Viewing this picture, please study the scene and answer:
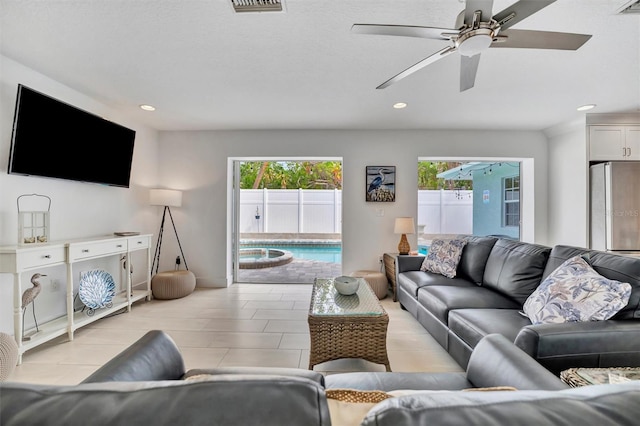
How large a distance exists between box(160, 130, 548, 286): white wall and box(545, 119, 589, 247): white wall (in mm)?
116

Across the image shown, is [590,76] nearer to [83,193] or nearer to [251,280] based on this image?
[251,280]

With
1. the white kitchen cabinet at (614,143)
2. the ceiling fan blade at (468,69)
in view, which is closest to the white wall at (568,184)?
the white kitchen cabinet at (614,143)

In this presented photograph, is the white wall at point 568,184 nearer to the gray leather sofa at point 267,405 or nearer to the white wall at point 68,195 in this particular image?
the gray leather sofa at point 267,405

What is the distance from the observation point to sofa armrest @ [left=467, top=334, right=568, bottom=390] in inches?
35.3

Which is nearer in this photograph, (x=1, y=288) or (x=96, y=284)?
(x=1, y=288)

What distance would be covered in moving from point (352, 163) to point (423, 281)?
2156mm

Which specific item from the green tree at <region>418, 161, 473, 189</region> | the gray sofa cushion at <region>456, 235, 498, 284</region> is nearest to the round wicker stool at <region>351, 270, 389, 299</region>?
the gray sofa cushion at <region>456, 235, 498, 284</region>

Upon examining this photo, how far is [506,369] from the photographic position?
39.9 inches

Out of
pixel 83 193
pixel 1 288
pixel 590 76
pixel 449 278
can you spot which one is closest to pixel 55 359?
pixel 1 288

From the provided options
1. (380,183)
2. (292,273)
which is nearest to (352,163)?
(380,183)

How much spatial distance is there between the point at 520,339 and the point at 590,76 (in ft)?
8.91

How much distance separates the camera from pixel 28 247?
2270 millimetres

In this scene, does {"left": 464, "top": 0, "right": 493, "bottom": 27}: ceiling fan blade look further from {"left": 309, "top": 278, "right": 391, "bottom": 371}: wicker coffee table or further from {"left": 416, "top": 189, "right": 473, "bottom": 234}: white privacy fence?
{"left": 416, "top": 189, "right": 473, "bottom": 234}: white privacy fence

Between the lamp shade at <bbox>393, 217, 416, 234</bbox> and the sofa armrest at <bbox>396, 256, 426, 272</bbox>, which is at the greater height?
the lamp shade at <bbox>393, 217, 416, 234</bbox>
